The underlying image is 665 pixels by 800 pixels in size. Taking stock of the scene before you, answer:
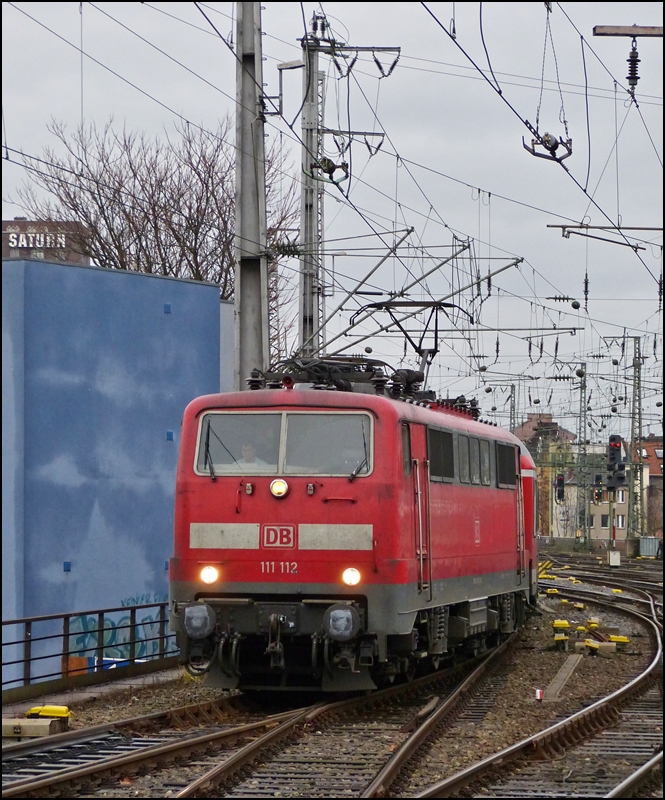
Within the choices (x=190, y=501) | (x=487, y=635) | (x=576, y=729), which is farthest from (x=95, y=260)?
(x=576, y=729)

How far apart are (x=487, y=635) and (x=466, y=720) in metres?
6.49

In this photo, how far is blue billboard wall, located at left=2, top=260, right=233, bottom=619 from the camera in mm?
17984

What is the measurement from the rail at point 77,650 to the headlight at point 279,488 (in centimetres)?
259

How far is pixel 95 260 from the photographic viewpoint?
37531mm

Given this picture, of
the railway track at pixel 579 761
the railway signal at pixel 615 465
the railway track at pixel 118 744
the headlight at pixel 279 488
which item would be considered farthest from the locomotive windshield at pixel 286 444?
the railway signal at pixel 615 465

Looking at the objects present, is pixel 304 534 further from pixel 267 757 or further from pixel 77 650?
pixel 77 650

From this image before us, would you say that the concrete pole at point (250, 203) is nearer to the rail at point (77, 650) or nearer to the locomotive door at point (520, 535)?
the rail at point (77, 650)

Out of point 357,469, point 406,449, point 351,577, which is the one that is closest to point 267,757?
point 351,577

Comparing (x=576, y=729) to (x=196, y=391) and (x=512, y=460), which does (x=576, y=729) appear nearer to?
(x=512, y=460)

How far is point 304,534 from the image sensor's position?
12406mm

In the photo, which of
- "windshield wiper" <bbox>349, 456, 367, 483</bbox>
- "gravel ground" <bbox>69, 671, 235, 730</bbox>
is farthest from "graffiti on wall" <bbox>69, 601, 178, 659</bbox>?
"windshield wiper" <bbox>349, 456, 367, 483</bbox>

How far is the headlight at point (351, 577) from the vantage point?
1226 centimetres

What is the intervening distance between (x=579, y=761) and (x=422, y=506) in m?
3.92

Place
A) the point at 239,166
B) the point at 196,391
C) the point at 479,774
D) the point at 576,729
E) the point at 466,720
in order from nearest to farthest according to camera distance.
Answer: the point at 479,774
the point at 576,729
the point at 466,720
the point at 239,166
the point at 196,391
